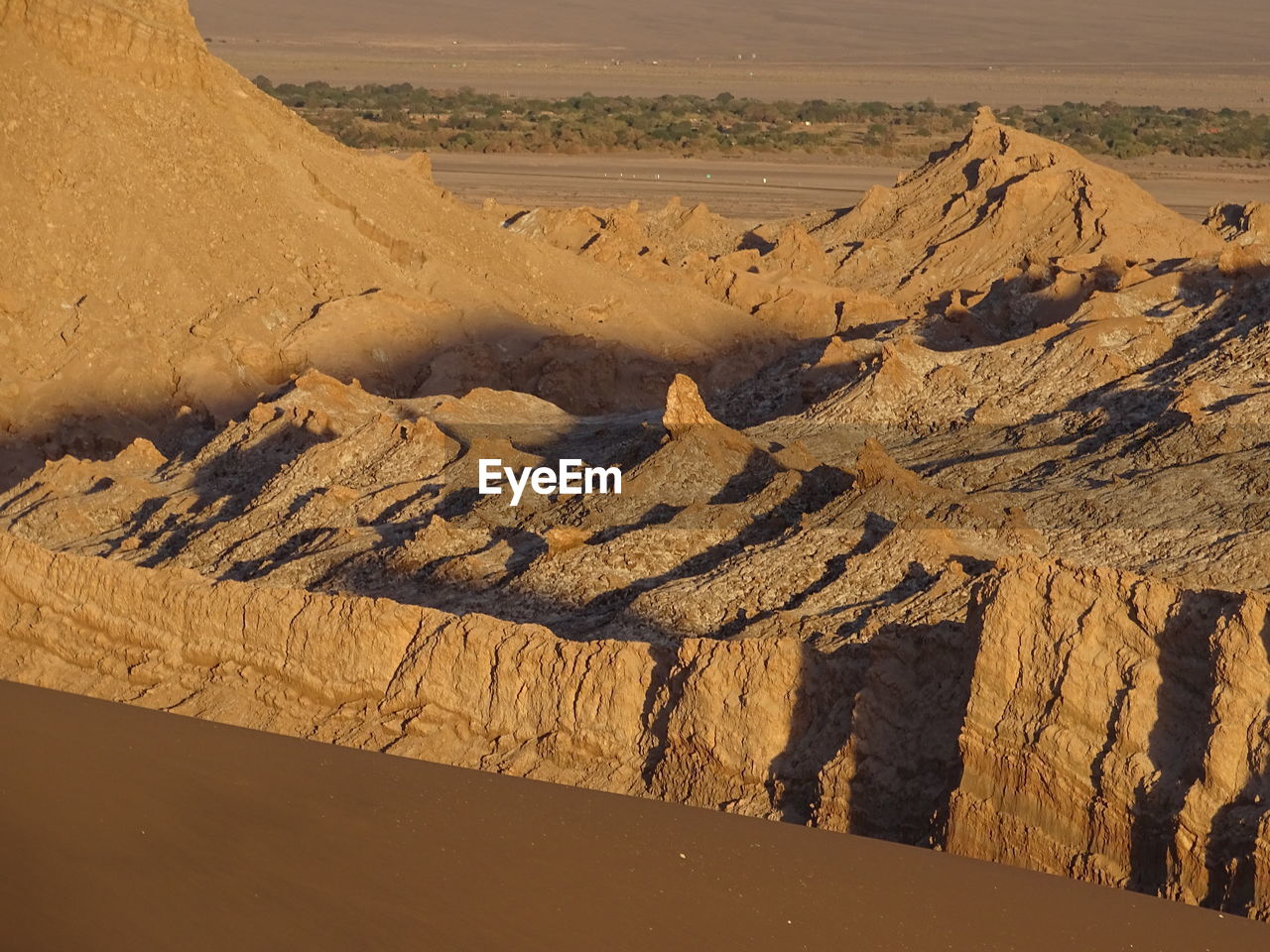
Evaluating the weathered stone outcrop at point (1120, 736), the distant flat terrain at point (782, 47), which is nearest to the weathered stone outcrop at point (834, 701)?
the weathered stone outcrop at point (1120, 736)

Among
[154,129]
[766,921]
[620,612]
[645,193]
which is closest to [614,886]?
[766,921]

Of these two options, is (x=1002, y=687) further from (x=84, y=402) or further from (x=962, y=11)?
(x=962, y=11)

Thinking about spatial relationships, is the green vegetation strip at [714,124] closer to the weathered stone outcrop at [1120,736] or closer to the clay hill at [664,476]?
the clay hill at [664,476]

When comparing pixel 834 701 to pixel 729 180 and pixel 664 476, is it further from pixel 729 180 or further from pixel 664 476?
pixel 729 180

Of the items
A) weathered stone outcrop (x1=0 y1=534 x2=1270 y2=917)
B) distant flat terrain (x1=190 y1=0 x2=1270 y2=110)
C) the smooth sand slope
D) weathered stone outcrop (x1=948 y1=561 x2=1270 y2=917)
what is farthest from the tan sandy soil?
the smooth sand slope

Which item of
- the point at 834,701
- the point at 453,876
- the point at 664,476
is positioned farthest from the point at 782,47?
the point at 453,876

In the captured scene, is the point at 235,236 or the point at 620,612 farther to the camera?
the point at 235,236
